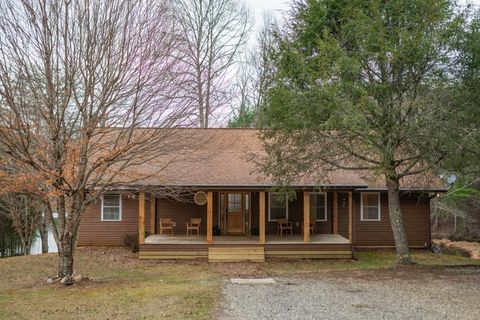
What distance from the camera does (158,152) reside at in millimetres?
12703

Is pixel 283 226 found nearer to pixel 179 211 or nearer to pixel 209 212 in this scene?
pixel 209 212

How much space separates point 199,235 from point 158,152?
6.37 m

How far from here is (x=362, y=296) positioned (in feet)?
30.7

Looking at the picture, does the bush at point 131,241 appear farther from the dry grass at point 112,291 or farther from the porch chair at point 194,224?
the porch chair at point 194,224

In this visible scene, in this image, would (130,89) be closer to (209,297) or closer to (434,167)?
(209,297)

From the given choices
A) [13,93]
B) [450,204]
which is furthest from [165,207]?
[450,204]

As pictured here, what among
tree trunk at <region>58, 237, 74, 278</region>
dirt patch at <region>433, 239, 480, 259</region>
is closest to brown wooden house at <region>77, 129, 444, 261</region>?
dirt patch at <region>433, 239, 480, 259</region>

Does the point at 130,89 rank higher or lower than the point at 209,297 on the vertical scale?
higher

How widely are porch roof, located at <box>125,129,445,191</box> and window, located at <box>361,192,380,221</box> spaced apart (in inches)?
32.3

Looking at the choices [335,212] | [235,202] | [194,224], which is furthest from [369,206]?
[194,224]

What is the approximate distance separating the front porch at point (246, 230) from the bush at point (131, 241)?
443 millimetres

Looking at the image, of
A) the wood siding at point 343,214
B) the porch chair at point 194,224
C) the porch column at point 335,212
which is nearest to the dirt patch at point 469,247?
the wood siding at point 343,214

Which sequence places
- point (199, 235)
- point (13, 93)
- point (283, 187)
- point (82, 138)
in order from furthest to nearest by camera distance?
1. point (199, 235)
2. point (283, 187)
3. point (82, 138)
4. point (13, 93)

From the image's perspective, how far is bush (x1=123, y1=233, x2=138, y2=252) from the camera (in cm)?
1736
